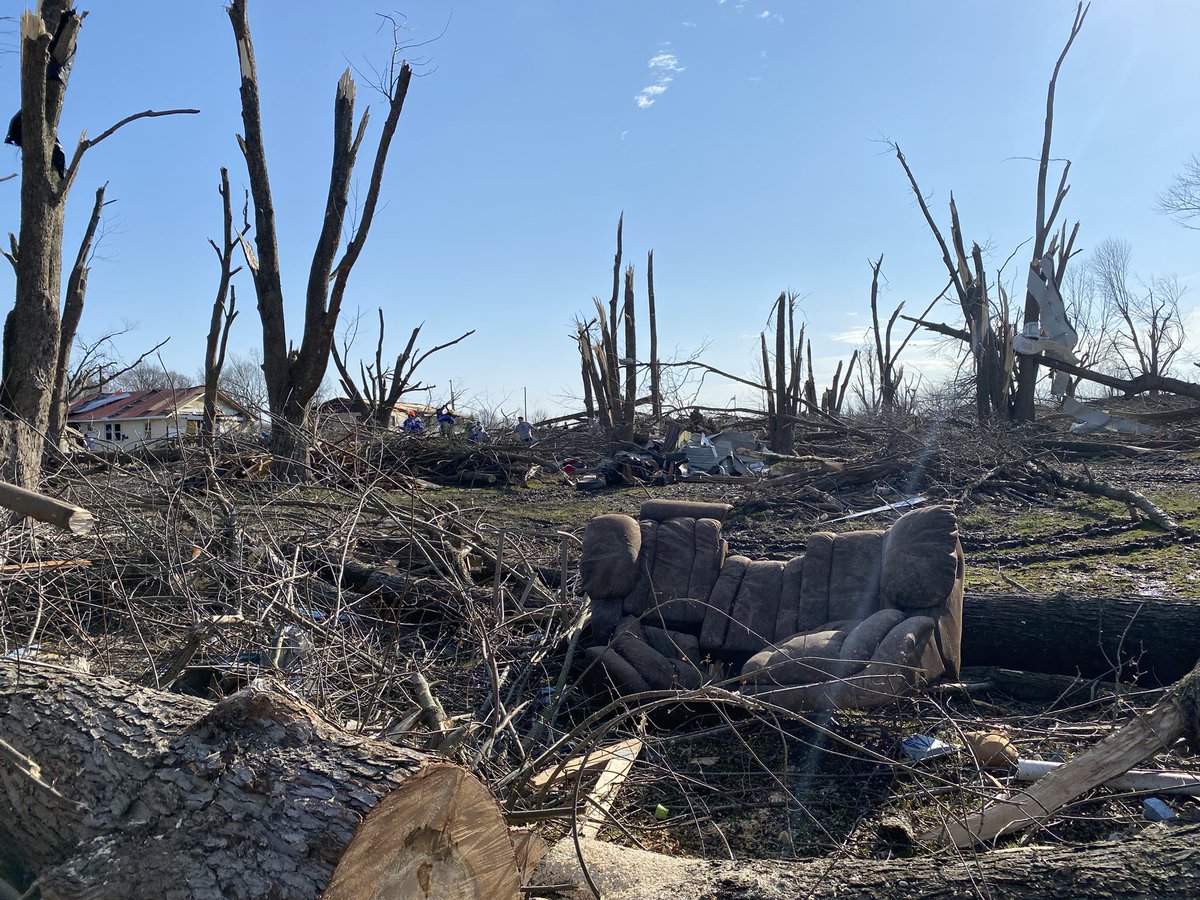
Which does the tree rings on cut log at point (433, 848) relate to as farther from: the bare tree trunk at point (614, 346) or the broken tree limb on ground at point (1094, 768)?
the bare tree trunk at point (614, 346)

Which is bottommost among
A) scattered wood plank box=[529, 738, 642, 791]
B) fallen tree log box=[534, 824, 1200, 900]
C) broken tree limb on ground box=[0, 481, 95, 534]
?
scattered wood plank box=[529, 738, 642, 791]

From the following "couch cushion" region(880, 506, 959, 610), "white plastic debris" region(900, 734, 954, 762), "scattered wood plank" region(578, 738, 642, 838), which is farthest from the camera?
"couch cushion" region(880, 506, 959, 610)

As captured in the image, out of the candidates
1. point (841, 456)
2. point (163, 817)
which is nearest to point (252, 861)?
point (163, 817)

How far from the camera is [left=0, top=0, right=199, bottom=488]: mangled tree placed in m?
6.85

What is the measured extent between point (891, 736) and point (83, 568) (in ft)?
14.6

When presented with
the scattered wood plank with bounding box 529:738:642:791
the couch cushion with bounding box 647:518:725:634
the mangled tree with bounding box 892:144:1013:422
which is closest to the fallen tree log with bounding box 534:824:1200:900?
the scattered wood plank with bounding box 529:738:642:791

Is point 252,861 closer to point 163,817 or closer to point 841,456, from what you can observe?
point 163,817

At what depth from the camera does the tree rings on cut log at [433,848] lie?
1.83m

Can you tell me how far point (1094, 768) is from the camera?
2928 millimetres

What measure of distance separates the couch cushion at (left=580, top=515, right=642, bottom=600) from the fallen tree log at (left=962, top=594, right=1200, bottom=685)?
1.80m

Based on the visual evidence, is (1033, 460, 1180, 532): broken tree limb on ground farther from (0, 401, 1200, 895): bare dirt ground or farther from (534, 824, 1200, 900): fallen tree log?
(534, 824, 1200, 900): fallen tree log

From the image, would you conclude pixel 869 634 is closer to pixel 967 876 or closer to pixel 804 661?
pixel 804 661

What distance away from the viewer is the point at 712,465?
1192cm

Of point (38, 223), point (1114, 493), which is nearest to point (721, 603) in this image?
point (1114, 493)
